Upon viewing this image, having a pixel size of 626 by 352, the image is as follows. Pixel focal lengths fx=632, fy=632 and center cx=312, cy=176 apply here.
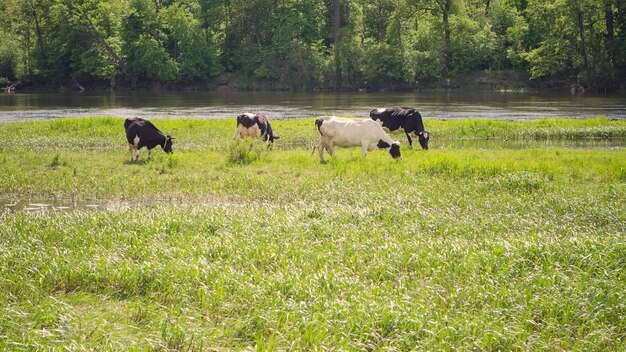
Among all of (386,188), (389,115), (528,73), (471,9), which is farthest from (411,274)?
(471,9)

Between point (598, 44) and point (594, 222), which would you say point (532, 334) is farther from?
point (598, 44)

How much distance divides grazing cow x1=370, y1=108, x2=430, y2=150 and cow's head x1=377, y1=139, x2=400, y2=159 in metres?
3.30

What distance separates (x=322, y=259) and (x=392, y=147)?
10.5 m

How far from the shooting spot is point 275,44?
74688 mm

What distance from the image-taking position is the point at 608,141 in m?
24.4

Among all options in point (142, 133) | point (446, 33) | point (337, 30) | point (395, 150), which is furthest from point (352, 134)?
point (337, 30)

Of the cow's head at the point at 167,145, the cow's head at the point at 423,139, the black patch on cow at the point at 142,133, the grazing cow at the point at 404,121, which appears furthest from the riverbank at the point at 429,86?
the black patch on cow at the point at 142,133

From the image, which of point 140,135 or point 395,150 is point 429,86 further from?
point 140,135

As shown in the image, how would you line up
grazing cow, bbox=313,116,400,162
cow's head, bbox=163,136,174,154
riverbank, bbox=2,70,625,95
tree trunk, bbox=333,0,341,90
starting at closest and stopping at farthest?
grazing cow, bbox=313,116,400,162 < cow's head, bbox=163,136,174,154 < riverbank, bbox=2,70,625,95 < tree trunk, bbox=333,0,341,90

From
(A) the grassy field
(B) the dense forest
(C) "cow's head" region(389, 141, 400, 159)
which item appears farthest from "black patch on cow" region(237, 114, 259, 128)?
(B) the dense forest

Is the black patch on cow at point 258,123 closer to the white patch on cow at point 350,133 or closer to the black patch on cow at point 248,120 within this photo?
the black patch on cow at point 248,120

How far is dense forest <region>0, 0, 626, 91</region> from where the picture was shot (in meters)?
67.4

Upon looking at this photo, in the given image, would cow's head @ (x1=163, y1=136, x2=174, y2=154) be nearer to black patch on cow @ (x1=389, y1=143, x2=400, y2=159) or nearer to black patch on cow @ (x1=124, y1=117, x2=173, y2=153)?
Answer: black patch on cow @ (x1=124, y1=117, x2=173, y2=153)

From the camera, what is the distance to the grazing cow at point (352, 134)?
18984 mm
